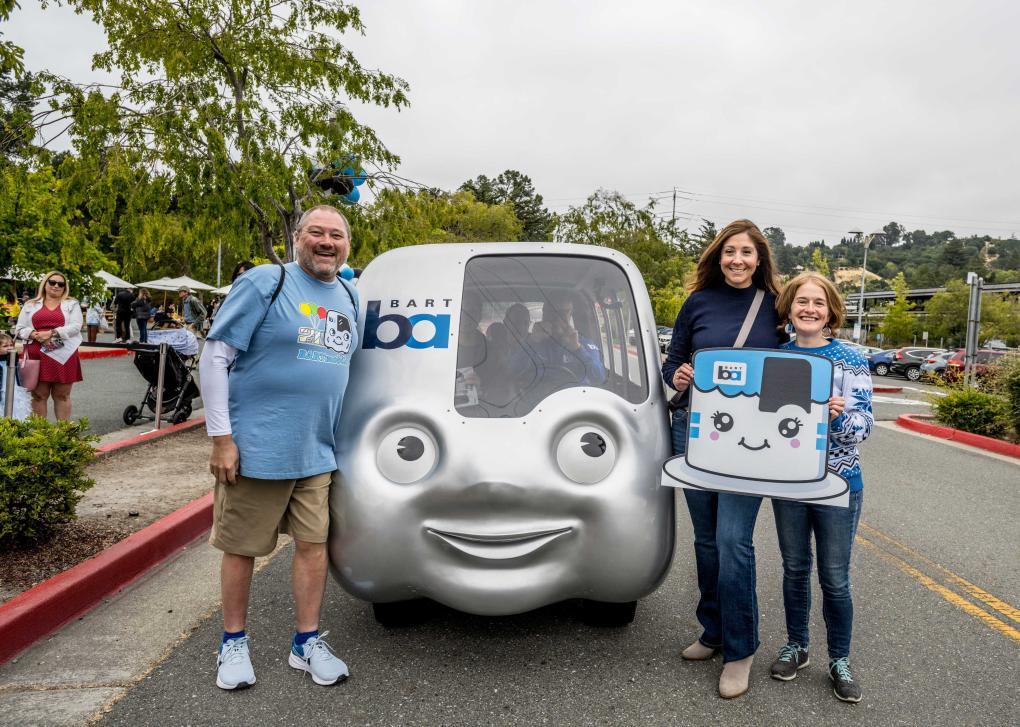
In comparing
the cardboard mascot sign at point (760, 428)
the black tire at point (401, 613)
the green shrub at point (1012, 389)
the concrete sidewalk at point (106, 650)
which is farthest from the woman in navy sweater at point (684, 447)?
the green shrub at point (1012, 389)

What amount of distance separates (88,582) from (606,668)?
100 inches

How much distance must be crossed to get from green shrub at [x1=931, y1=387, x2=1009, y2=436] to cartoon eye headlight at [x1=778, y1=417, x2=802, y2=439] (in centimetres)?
949

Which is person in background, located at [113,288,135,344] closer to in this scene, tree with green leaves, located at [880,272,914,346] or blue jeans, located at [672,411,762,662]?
blue jeans, located at [672,411,762,662]

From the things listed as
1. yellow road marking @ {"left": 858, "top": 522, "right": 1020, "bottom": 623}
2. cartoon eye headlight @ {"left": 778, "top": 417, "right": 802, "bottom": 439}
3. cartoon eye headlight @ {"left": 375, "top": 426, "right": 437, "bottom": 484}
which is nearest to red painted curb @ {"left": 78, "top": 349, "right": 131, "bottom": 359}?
cartoon eye headlight @ {"left": 375, "top": 426, "right": 437, "bottom": 484}

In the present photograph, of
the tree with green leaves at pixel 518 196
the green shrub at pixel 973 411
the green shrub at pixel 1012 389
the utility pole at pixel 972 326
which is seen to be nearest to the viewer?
the green shrub at pixel 1012 389

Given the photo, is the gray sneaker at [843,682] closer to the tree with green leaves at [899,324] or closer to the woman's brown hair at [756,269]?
the woman's brown hair at [756,269]

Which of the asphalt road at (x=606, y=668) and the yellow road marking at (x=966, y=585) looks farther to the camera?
the yellow road marking at (x=966, y=585)

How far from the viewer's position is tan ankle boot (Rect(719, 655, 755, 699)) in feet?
9.33

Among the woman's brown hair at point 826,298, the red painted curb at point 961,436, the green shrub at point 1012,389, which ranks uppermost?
the woman's brown hair at point 826,298

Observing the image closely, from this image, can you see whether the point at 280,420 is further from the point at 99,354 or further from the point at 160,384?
the point at 99,354

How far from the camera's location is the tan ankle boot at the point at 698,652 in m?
3.14

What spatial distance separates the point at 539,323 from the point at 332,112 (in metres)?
6.23

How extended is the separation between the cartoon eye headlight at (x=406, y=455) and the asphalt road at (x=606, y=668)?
0.83 m

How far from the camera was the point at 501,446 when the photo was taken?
2.87m
